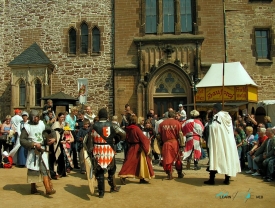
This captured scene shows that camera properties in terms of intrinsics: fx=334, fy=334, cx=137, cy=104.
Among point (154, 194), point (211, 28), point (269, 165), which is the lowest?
point (154, 194)

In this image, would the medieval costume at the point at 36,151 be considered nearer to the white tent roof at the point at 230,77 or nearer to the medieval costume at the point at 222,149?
the medieval costume at the point at 222,149

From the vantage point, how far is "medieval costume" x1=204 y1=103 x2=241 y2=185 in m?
7.55

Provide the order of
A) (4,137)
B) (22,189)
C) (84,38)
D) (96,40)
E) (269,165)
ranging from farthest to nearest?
(84,38) < (96,40) < (4,137) < (269,165) < (22,189)

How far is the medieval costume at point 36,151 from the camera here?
21.9 ft

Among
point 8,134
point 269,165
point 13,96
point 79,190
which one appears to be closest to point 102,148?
point 79,190

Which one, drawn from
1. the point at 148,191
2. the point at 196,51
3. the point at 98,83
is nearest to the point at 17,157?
the point at 148,191

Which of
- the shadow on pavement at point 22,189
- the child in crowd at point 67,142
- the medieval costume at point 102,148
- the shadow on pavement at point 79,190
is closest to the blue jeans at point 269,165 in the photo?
the medieval costume at point 102,148

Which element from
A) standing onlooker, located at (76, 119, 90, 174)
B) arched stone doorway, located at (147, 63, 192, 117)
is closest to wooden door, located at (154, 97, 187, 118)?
arched stone doorway, located at (147, 63, 192, 117)

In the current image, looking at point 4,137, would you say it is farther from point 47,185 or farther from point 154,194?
point 154,194

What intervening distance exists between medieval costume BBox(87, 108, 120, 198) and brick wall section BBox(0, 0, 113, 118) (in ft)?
37.5

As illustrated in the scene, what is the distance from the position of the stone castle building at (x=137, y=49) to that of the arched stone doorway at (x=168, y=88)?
5 cm

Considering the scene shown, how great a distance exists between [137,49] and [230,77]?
544 cm

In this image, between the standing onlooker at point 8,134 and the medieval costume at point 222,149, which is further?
the standing onlooker at point 8,134

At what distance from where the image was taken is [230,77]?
1484cm
